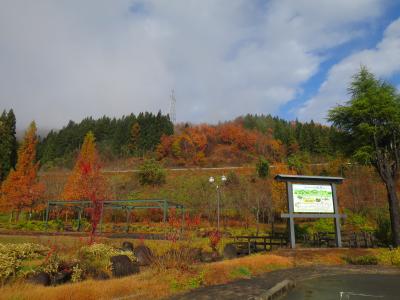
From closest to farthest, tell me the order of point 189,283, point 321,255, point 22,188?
point 189,283
point 321,255
point 22,188

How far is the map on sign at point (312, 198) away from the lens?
61.1 ft

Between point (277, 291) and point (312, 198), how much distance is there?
1204cm

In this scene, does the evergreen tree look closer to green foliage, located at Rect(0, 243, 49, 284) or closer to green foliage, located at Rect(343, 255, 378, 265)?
green foliage, located at Rect(343, 255, 378, 265)

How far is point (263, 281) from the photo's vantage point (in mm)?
9359

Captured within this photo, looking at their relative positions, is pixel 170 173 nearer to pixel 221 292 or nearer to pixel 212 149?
pixel 212 149

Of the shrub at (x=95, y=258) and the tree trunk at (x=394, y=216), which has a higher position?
the tree trunk at (x=394, y=216)

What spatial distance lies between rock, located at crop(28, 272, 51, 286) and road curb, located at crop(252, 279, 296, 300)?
17.1 ft

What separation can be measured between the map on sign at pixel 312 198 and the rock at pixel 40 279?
13.9 meters

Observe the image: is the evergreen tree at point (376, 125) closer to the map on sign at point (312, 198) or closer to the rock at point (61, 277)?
the map on sign at point (312, 198)

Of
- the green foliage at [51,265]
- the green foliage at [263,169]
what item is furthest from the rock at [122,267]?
the green foliage at [263,169]

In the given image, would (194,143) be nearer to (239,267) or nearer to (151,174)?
(151,174)

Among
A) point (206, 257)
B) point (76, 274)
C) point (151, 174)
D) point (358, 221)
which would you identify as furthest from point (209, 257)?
point (151, 174)

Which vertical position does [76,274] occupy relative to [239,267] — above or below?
above

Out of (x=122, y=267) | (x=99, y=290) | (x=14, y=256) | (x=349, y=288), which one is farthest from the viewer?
(x=122, y=267)
